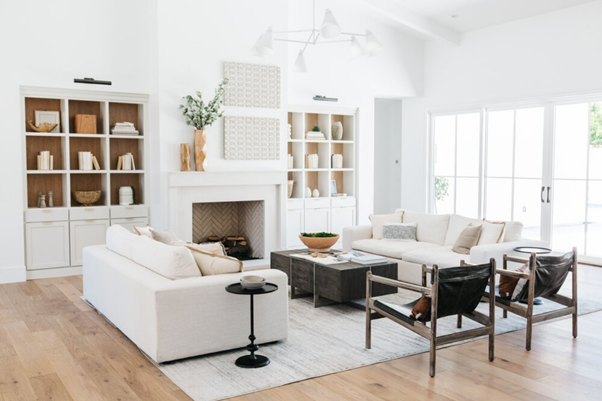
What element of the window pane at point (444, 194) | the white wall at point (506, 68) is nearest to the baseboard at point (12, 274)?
the white wall at point (506, 68)

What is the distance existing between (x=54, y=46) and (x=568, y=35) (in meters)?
6.71

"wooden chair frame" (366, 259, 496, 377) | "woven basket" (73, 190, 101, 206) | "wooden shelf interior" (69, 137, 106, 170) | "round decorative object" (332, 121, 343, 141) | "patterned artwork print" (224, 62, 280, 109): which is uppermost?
"patterned artwork print" (224, 62, 280, 109)

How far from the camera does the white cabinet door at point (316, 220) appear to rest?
30.6 feet

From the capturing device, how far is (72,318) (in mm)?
5461

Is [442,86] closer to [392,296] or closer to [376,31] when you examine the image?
[376,31]

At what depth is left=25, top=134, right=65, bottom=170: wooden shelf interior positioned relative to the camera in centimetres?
756

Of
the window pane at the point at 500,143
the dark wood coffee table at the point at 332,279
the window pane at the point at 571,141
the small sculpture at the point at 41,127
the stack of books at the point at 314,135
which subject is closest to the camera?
the dark wood coffee table at the point at 332,279

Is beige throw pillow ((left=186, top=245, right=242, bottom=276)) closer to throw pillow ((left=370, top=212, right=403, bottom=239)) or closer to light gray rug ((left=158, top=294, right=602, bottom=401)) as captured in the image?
light gray rug ((left=158, top=294, right=602, bottom=401))

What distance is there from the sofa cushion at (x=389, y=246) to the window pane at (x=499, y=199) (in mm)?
2633

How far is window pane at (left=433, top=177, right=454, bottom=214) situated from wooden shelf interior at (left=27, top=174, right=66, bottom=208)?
6100mm

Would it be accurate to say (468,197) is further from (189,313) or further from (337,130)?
(189,313)

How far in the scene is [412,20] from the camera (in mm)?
9125

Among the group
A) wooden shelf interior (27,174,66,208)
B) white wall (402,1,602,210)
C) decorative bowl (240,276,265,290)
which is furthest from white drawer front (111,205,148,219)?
white wall (402,1,602,210)

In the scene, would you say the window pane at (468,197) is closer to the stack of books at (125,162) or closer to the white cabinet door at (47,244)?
the stack of books at (125,162)
